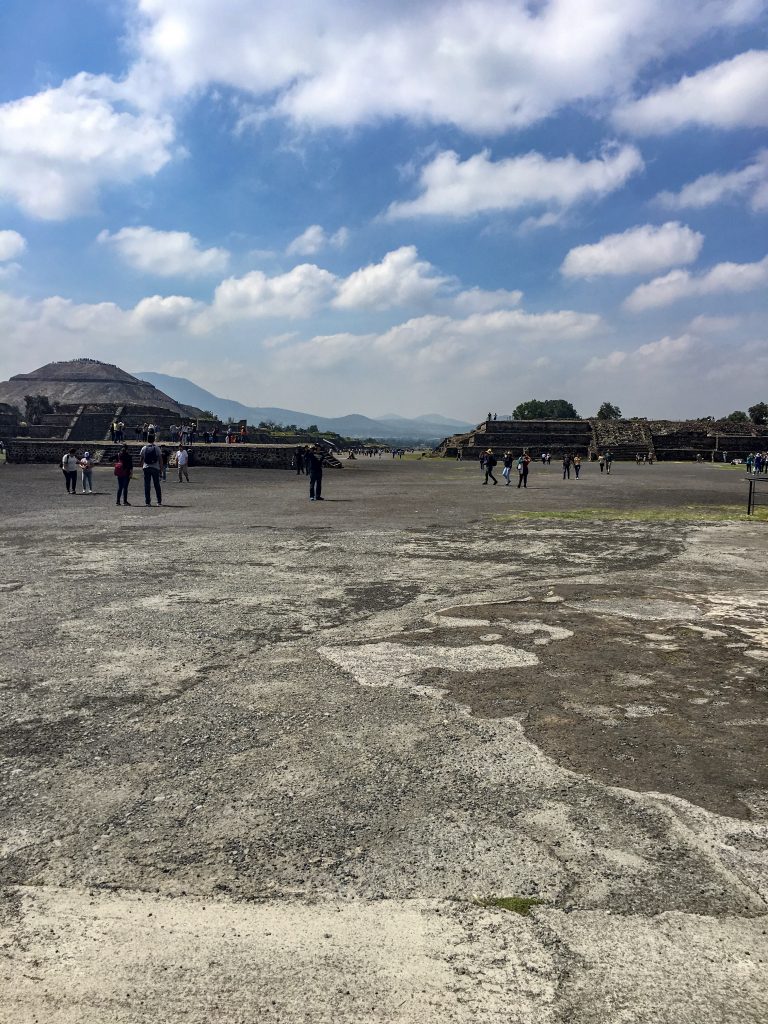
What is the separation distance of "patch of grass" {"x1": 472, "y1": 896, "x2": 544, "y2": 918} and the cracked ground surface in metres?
0.02

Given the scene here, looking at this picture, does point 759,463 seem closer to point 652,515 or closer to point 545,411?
point 652,515

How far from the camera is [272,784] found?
2.96 metres

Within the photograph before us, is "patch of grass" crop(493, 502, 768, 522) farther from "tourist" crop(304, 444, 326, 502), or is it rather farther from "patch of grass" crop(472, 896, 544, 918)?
"patch of grass" crop(472, 896, 544, 918)

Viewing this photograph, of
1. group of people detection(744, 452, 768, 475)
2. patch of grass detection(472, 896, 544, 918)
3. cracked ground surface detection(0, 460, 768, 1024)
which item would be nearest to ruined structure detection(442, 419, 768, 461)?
group of people detection(744, 452, 768, 475)

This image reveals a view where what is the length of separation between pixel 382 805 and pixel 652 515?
12.4 m

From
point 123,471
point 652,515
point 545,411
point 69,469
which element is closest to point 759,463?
point 652,515

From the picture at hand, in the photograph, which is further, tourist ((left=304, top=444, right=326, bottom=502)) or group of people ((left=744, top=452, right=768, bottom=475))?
Result: group of people ((left=744, top=452, right=768, bottom=475))

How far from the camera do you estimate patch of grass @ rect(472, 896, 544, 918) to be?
7.16 feet

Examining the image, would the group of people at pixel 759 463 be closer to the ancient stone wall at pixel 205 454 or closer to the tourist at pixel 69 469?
the ancient stone wall at pixel 205 454

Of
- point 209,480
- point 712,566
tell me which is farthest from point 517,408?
point 712,566

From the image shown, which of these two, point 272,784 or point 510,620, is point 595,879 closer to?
point 272,784

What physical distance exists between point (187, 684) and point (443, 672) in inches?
66.3

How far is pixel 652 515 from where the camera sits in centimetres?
1377

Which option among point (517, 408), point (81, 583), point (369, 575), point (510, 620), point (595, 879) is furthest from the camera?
point (517, 408)
